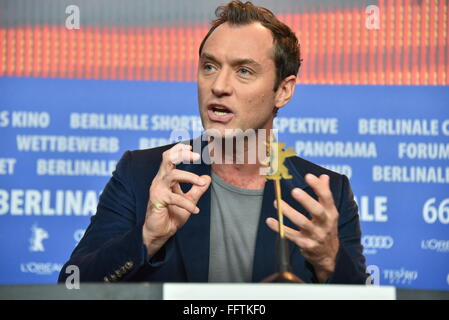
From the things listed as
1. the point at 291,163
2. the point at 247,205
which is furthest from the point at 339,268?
the point at 291,163

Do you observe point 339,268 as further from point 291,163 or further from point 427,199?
point 427,199

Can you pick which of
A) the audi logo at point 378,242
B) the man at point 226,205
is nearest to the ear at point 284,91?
the man at point 226,205

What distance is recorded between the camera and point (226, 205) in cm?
165

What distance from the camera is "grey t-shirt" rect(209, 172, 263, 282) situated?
5.11 feet

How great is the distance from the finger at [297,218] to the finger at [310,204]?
19 mm

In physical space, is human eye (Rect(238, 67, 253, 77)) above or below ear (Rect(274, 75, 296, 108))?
above

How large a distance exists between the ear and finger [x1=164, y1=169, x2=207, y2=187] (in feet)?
2.05

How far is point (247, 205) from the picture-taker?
1652 millimetres

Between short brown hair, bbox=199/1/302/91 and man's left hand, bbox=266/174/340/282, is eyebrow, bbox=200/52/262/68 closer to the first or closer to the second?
short brown hair, bbox=199/1/302/91

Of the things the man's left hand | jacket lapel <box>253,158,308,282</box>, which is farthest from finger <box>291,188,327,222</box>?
jacket lapel <box>253,158,308,282</box>

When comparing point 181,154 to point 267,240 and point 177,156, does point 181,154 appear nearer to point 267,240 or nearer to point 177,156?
point 177,156

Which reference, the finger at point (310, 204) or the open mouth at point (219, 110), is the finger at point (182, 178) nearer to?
the finger at point (310, 204)

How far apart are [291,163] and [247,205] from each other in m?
0.24

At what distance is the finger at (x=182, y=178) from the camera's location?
3.94ft
